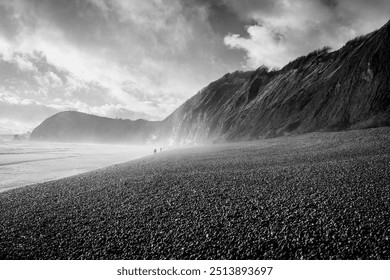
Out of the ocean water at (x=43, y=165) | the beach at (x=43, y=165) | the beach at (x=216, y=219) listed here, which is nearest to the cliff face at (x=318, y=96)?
the beach at (x=216, y=219)

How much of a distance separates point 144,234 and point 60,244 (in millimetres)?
2938

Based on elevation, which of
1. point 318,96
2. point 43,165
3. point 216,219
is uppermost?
point 318,96

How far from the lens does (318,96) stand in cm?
5169

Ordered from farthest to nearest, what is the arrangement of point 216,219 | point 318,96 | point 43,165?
point 318,96, point 43,165, point 216,219

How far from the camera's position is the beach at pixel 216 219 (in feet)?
21.8

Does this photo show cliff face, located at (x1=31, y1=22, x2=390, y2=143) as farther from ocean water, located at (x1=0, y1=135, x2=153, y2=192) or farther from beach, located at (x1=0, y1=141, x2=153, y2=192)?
beach, located at (x1=0, y1=141, x2=153, y2=192)

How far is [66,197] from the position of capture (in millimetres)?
13008

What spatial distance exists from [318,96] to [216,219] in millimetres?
53882

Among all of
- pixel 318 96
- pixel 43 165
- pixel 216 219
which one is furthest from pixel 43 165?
pixel 318 96

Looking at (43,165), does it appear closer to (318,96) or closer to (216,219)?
(216,219)

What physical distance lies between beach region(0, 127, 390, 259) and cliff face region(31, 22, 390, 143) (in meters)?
32.7

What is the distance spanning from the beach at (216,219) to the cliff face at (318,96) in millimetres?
32734

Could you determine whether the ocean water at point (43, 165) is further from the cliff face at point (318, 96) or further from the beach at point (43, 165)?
the cliff face at point (318, 96)
